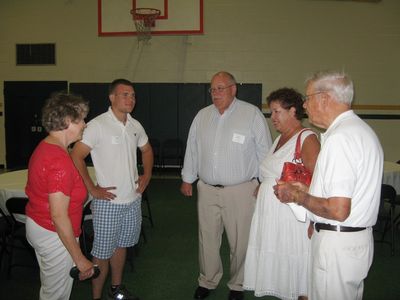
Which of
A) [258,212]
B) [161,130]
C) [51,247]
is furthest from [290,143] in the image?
[161,130]

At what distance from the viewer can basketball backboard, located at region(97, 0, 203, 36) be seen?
823 cm

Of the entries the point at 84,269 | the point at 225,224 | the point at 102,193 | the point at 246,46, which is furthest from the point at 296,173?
the point at 246,46

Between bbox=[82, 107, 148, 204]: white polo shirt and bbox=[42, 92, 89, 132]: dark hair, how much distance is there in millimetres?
668

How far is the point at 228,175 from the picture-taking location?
2854 mm

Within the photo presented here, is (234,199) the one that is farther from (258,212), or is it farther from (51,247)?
(51,247)

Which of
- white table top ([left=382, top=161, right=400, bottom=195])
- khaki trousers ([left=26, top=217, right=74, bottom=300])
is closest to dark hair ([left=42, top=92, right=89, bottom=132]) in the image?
khaki trousers ([left=26, top=217, right=74, bottom=300])

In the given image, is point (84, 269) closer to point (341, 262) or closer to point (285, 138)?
point (341, 262)

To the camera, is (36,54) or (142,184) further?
(36,54)

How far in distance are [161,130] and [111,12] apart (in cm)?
285

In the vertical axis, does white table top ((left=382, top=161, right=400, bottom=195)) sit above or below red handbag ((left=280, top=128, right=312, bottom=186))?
below

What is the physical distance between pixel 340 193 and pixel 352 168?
0.38ft

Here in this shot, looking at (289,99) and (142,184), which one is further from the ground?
(289,99)

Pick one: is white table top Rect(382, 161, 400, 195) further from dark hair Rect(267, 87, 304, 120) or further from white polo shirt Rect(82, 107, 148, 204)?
white polo shirt Rect(82, 107, 148, 204)

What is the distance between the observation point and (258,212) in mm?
2447
